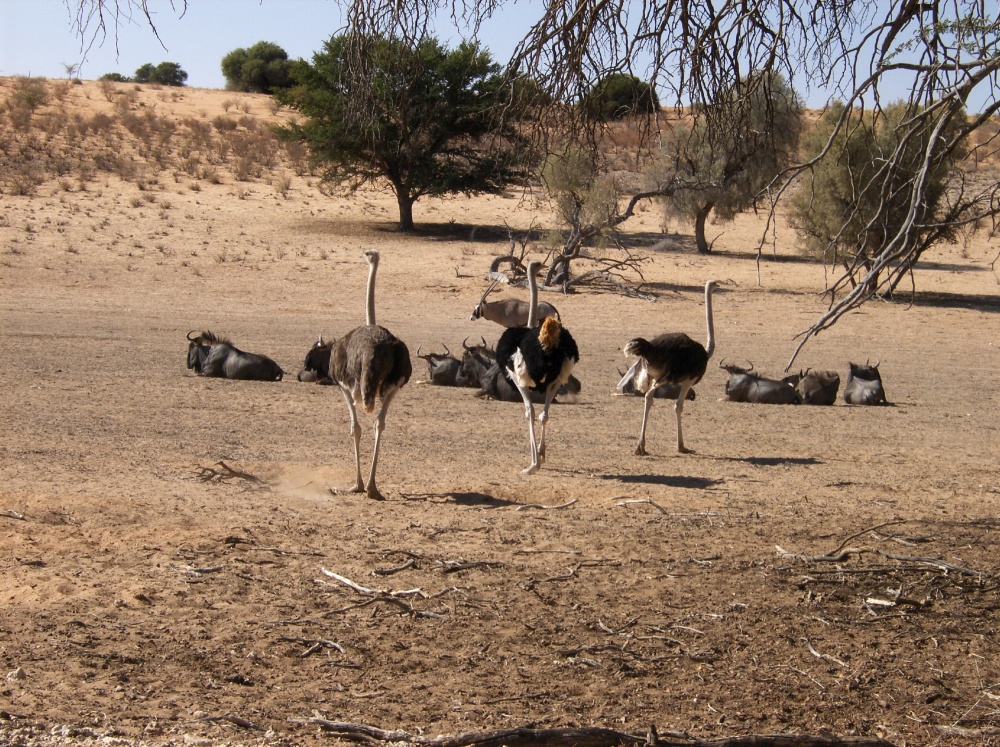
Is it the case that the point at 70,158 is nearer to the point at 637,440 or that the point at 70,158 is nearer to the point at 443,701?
the point at 637,440

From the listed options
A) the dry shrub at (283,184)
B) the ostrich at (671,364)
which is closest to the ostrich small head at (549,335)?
the ostrich at (671,364)

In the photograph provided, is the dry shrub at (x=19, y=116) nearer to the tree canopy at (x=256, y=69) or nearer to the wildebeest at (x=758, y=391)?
the tree canopy at (x=256, y=69)

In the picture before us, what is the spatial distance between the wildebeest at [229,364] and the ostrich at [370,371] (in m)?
4.96

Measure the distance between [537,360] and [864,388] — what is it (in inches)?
250

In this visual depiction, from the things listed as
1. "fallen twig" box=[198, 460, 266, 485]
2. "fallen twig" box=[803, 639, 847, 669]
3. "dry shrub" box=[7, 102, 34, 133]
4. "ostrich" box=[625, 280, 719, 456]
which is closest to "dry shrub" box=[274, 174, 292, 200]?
"dry shrub" box=[7, 102, 34, 133]

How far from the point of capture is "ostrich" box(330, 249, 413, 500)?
27.7 ft

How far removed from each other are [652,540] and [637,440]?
3.89 meters

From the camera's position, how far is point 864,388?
14.4m

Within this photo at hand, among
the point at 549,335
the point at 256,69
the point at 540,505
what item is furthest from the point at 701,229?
the point at 256,69

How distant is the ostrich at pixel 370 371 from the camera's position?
8438mm

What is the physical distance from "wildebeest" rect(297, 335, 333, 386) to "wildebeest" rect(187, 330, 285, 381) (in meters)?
0.37

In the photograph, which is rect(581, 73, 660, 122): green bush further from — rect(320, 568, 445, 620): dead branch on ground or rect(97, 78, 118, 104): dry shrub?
rect(97, 78, 118, 104): dry shrub

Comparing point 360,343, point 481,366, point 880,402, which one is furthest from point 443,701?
point 880,402

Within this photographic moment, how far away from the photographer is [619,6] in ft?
22.3
